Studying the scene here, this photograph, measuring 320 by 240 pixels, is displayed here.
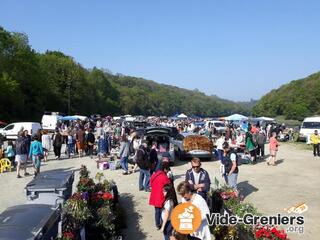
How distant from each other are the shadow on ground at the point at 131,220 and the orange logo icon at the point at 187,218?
322 cm

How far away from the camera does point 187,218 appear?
624cm

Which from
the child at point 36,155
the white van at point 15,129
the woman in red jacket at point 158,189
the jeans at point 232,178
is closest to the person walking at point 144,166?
the jeans at point 232,178

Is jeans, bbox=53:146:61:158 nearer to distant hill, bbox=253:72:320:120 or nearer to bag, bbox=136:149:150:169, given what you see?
bag, bbox=136:149:150:169

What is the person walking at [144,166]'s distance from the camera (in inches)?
544

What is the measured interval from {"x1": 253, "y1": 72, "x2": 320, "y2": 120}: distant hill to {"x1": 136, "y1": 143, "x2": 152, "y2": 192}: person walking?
113 metres

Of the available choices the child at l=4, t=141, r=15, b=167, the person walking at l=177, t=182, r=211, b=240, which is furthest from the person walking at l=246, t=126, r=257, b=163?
the person walking at l=177, t=182, r=211, b=240

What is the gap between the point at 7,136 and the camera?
35.1 m

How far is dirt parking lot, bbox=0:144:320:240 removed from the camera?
1025 centimetres

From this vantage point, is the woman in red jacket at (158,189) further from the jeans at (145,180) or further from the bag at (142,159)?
the jeans at (145,180)

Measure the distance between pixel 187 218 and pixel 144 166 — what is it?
7.64 m

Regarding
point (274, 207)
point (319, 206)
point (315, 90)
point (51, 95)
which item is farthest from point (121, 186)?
point (315, 90)

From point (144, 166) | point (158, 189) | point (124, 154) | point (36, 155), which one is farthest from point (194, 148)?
point (158, 189)

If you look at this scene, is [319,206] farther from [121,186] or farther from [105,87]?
[105,87]

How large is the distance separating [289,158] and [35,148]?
13.9 meters
